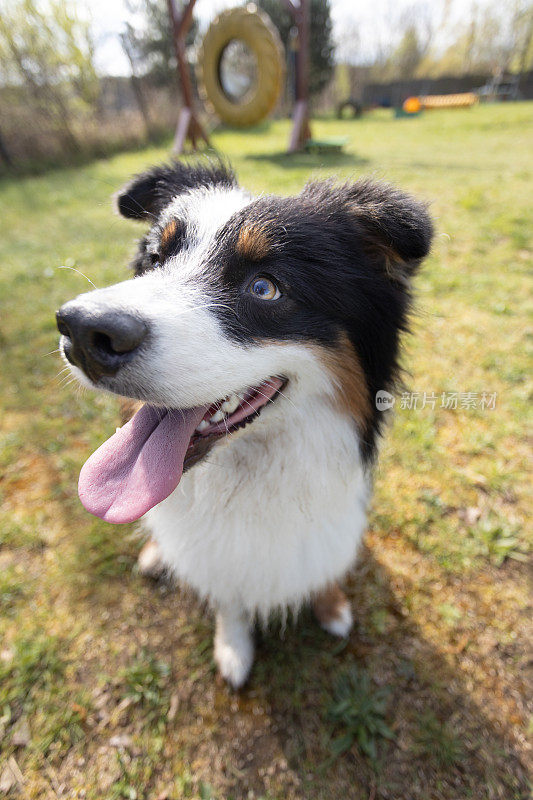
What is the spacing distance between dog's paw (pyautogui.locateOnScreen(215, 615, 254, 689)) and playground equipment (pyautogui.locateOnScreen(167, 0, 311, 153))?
1069 cm

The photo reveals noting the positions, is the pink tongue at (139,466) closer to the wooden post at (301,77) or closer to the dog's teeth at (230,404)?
the dog's teeth at (230,404)

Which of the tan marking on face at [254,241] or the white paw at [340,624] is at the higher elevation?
the tan marking on face at [254,241]

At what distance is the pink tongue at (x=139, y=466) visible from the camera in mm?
1268

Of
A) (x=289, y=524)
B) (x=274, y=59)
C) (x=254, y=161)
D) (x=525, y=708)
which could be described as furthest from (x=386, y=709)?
(x=274, y=59)

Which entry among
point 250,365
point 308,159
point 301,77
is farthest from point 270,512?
point 301,77

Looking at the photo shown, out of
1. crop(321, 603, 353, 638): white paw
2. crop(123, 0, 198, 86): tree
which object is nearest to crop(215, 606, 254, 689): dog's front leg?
crop(321, 603, 353, 638): white paw

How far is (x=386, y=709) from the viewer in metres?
1.79

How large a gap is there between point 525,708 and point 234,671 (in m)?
1.24

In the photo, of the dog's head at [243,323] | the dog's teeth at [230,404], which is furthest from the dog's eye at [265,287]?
the dog's teeth at [230,404]

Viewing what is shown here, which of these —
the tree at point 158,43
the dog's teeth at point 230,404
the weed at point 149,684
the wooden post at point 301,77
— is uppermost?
the tree at point 158,43

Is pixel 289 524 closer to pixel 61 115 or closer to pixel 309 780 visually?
pixel 309 780

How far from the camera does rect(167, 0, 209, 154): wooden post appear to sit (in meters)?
8.59

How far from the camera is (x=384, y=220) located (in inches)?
53.6

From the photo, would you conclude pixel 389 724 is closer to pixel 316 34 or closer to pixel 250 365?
pixel 250 365
